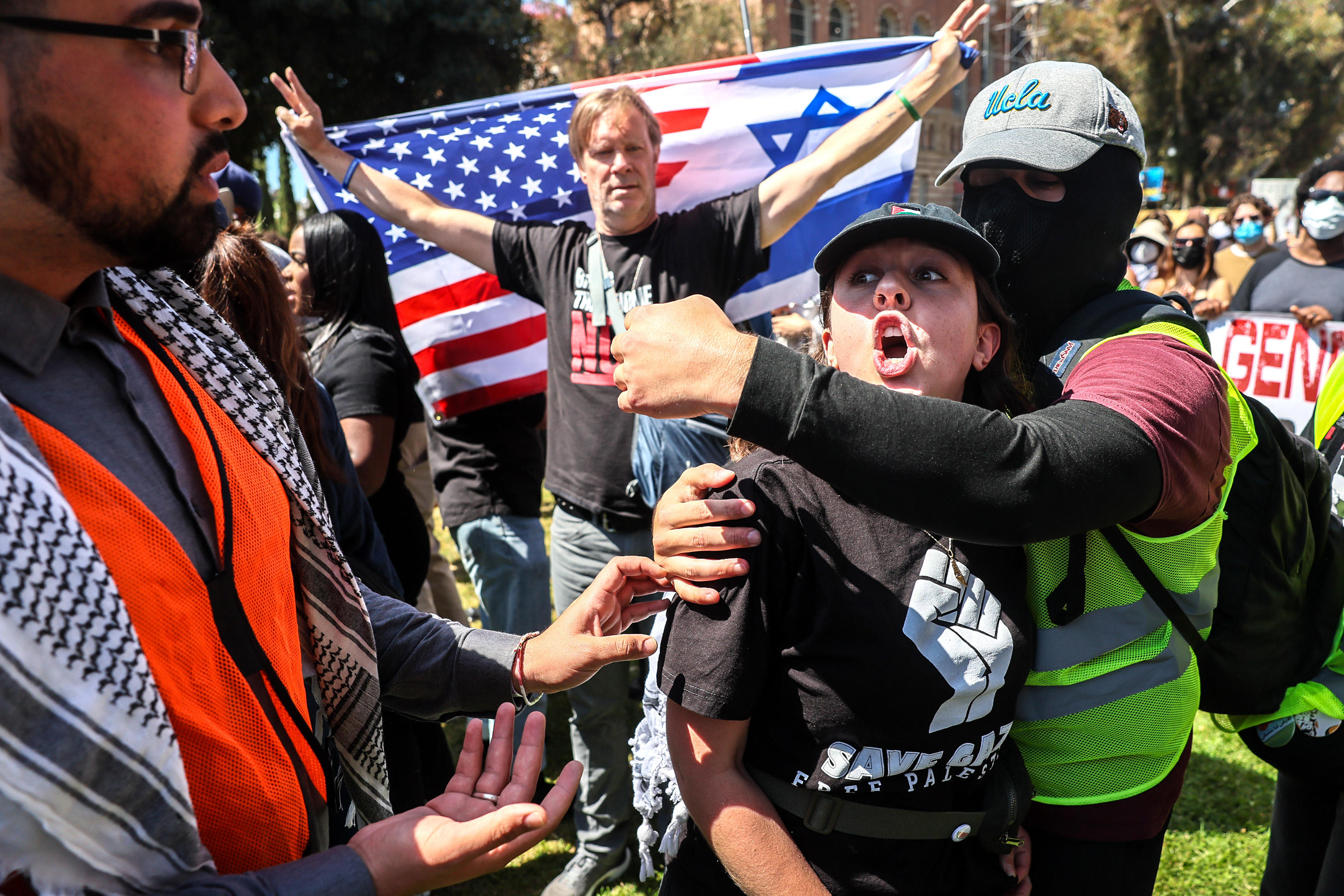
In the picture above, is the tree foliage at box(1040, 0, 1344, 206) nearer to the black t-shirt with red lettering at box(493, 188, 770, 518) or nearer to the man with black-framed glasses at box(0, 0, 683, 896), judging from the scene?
the black t-shirt with red lettering at box(493, 188, 770, 518)

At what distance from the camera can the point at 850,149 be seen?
10.4 feet

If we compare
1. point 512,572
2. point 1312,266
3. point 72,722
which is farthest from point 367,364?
point 1312,266

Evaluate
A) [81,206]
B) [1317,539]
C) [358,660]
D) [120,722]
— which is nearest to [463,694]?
[358,660]

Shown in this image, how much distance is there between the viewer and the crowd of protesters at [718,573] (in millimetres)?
974

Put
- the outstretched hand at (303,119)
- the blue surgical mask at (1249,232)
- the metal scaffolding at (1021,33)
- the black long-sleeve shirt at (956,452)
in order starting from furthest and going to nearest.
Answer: the metal scaffolding at (1021,33) → the blue surgical mask at (1249,232) → the outstretched hand at (303,119) → the black long-sleeve shirt at (956,452)

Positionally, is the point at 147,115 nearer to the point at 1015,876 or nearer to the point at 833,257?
the point at 833,257

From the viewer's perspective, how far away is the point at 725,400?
1.22 meters

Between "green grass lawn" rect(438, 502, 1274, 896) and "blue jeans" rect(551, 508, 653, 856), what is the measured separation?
229mm

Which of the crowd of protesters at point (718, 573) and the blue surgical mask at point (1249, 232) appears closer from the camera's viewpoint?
the crowd of protesters at point (718, 573)

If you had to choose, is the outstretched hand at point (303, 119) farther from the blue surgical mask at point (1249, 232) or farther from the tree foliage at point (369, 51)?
the tree foliage at point (369, 51)

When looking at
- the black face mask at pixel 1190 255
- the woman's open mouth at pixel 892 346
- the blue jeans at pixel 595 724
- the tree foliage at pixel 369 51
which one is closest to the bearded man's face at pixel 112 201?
the woman's open mouth at pixel 892 346

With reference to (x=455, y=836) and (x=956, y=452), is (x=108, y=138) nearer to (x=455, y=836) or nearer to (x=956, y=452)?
(x=455, y=836)

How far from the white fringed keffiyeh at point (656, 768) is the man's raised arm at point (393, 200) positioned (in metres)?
2.07

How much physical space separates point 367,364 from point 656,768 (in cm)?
Answer: 201
